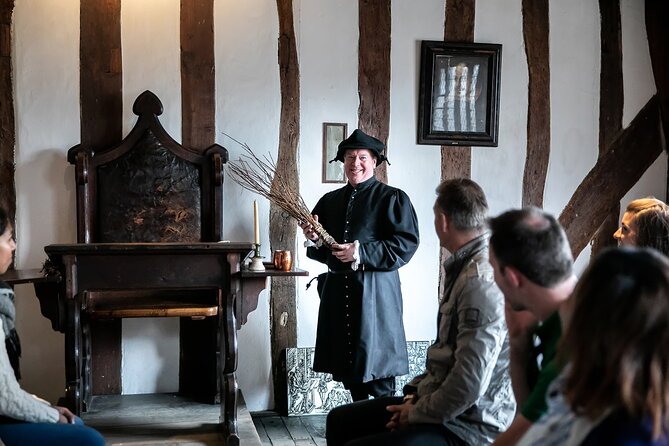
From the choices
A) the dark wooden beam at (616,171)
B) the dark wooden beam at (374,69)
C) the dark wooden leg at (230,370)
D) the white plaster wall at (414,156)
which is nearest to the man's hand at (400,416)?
the dark wooden leg at (230,370)

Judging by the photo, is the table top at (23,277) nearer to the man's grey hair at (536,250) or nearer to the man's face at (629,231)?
the man's grey hair at (536,250)

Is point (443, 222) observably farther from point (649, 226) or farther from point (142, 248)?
point (142, 248)

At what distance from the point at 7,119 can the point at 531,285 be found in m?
3.47

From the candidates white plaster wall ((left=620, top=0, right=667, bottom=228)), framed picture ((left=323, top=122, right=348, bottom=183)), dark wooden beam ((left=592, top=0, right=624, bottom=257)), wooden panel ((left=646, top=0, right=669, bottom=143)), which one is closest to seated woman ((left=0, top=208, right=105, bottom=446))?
framed picture ((left=323, top=122, right=348, bottom=183))

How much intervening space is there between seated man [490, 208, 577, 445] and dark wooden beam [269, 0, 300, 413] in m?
2.59

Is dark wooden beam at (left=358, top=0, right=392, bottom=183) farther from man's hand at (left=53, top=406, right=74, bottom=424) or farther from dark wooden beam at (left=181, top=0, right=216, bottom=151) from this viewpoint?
man's hand at (left=53, top=406, right=74, bottom=424)

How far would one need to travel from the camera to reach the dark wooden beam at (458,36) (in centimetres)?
440

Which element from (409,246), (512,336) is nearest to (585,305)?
(512,336)

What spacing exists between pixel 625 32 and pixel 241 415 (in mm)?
3772

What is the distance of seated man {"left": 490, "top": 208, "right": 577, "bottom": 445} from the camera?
161 cm

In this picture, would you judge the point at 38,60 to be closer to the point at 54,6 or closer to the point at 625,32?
the point at 54,6

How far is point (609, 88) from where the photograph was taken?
4.62m

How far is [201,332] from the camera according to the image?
410 cm

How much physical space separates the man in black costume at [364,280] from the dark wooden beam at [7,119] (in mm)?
1884
